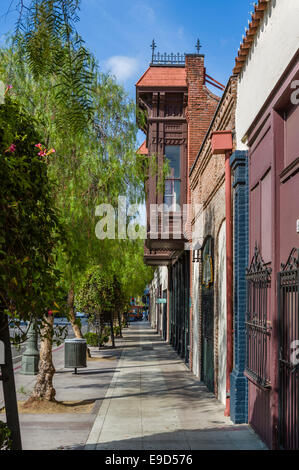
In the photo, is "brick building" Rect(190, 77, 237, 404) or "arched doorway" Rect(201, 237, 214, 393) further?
"arched doorway" Rect(201, 237, 214, 393)

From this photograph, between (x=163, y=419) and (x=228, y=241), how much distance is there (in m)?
3.72

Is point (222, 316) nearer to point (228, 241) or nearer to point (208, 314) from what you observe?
point (228, 241)

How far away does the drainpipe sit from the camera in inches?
431

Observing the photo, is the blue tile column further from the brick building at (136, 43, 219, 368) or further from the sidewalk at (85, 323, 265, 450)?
the brick building at (136, 43, 219, 368)

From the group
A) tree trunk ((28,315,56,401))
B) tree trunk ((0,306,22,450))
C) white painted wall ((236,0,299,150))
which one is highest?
white painted wall ((236,0,299,150))

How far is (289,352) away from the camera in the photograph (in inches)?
276

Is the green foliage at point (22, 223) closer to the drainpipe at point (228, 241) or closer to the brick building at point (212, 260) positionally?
the drainpipe at point (228, 241)

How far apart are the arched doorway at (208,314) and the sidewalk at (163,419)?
17.9 inches

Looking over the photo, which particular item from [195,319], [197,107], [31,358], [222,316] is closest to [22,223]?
[222,316]

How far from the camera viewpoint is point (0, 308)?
519 cm

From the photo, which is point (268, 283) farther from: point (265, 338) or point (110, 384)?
point (110, 384)

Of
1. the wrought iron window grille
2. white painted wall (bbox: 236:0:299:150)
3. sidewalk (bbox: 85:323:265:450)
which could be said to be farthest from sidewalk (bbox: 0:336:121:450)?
white painted wall (bbox: 236:0:299:150)

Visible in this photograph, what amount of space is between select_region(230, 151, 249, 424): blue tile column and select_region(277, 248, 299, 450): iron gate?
2574 millimetres

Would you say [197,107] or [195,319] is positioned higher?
[197,107]
